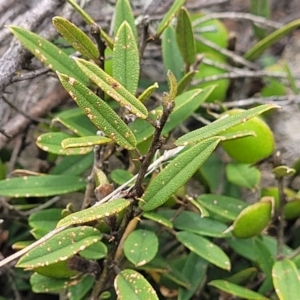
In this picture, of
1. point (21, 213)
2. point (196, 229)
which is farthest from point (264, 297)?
point (21, 213)

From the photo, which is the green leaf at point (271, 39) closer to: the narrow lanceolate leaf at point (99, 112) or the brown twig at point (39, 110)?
the brown twig at point (39, 110)

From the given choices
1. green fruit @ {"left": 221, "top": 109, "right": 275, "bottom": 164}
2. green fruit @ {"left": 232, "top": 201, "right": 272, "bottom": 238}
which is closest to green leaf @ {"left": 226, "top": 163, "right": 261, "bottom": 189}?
green fruit @ {"left": 221, "top": 109, "right": 275, "bottom": 164}

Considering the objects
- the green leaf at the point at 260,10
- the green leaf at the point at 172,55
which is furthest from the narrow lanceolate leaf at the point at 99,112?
the green leaf at the point at 260,10

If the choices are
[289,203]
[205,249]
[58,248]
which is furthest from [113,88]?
[289,203]

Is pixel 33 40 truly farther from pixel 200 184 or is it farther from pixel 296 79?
pixel 296 79

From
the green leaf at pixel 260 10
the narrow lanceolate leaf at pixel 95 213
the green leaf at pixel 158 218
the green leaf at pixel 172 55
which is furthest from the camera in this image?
the green leaf at pixel 260 10

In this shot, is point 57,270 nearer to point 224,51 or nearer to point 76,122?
point 76,122
